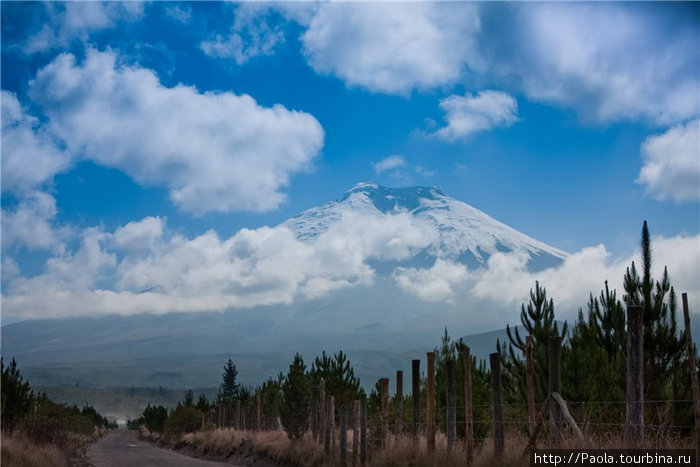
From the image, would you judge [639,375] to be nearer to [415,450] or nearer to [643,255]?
[415,450]

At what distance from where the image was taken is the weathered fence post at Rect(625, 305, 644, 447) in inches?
391

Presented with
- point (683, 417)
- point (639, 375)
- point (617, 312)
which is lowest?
point (683, 417)

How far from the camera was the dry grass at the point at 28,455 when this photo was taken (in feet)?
53.7

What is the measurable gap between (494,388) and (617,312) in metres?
8.87

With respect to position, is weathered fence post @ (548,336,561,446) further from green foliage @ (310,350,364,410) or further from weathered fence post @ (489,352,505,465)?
green foliage @ (310,350,364,410)

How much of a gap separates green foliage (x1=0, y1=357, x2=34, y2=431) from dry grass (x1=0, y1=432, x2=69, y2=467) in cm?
735

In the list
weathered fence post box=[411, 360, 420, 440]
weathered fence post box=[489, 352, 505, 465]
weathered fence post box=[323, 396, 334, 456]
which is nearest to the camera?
weathered fence post box=[489, 352, 505, 465]

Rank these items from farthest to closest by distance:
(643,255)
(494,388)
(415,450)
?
1. (643,255)
2. (415,450)
3. (494,388)

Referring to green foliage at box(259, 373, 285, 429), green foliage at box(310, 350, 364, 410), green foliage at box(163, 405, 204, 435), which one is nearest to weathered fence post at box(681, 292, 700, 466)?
green foliage at box(310, 350, 364, 410)

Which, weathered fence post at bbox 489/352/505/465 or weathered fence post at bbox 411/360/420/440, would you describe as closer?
weathered fence post at bbox 489/352/505/465

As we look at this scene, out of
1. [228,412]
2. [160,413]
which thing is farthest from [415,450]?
[160,413]

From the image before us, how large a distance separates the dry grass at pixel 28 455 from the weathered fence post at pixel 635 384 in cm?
1230

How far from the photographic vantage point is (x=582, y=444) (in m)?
10.2

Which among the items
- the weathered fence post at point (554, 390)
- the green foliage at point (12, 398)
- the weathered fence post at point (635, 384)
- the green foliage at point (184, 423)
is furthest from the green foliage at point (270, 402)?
the weathered fence post at point (635, 384)
